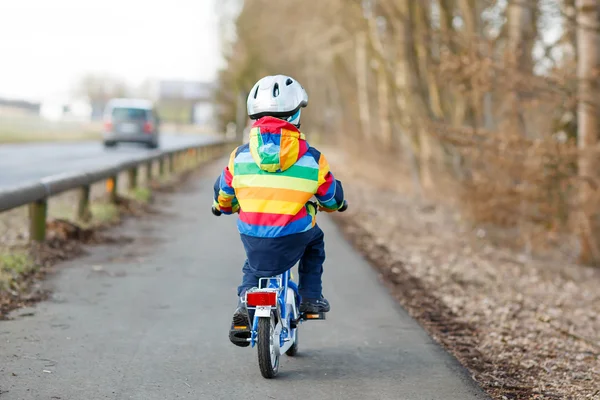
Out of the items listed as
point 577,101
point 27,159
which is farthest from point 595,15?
point 27,159

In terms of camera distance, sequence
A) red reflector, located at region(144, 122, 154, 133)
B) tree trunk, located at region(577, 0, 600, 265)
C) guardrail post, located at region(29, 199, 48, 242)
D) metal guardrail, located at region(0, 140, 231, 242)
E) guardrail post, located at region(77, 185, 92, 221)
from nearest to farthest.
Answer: metal guardrail, located at region(0, 140, 231, 242) < guardrail post, located at region(29, 199, 48, 242) < tree trunk, located at region(577, 0, 600, 265) < guardrail post, located at region(77, 185, 92, 221) < red reflector, located at region(144, 122, 154, 133)

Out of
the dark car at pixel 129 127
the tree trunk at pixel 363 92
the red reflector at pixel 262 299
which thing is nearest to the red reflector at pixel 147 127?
the dark car at pixel 129 127

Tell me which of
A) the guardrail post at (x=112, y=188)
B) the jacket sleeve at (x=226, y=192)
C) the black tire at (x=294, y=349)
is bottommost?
the guardrail post at (x=112, y=188)

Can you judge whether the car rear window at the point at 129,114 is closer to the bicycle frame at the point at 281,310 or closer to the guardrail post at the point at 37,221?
the guardrail post at the point at 37,221

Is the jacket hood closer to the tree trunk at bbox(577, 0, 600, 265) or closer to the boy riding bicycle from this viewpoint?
the boy riding bicycle

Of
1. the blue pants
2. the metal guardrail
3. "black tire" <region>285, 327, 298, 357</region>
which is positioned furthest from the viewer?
the metal guardrail

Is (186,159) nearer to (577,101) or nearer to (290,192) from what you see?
(577,101)

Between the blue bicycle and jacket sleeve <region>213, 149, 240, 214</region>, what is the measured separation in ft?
0.37

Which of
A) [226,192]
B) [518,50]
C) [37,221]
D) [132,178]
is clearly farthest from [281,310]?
[132,178]

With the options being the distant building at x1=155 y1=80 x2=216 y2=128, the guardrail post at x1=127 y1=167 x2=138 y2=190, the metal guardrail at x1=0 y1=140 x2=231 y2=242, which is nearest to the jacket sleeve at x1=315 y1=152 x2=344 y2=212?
the metal guardrail at x1=0 y1=140 x2=231 y2=242

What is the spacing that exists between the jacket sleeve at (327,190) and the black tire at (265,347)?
2.41ft

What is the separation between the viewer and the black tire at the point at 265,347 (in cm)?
531

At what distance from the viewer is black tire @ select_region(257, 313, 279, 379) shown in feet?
17.4

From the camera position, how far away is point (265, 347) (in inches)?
210
